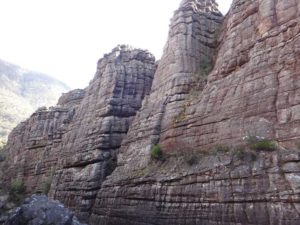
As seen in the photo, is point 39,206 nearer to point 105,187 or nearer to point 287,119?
point 105,187

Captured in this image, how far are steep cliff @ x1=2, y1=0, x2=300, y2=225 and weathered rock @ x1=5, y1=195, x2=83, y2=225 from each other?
Answer: 249 inches

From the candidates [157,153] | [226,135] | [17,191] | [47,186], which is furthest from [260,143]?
[17,191]

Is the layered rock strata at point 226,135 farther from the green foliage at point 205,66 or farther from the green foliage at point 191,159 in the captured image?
the green foliage at point 205,66

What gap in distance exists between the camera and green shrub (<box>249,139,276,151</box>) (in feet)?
74.4

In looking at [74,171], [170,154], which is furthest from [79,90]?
[170,154]

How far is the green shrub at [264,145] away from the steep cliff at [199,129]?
6 centimetres

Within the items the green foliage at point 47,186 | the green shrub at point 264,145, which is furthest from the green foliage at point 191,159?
the green foliage at point 47,186

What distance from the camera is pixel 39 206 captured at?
25281mm

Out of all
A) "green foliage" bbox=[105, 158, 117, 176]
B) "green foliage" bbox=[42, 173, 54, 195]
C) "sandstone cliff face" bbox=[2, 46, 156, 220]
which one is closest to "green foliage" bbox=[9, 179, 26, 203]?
"sandstone cliff face" bbox=[2, 46, 156, 220]

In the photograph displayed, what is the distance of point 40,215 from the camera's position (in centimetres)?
2442

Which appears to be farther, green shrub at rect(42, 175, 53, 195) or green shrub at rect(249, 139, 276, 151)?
green shrub at rect(42, 175, 53, 195)

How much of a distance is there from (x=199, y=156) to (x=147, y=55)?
2353 centimetres

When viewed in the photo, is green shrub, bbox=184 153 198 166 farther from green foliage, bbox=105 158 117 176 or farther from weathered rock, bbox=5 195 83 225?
green foliage, bbox=105 158 117 176

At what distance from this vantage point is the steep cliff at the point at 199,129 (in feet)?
74.2
